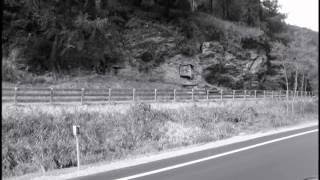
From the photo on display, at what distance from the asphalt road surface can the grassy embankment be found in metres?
3.55

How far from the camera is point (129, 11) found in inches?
1756

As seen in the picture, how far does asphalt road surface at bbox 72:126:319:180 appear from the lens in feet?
31.3

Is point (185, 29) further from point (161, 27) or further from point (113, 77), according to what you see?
point (113, 77)

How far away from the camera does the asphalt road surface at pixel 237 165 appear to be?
31.3ft

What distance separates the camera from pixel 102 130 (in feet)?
61.0

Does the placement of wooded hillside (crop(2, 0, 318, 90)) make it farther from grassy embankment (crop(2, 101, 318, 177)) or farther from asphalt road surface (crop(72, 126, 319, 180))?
asphalt road surface (crop(72, 126, 319, 180))

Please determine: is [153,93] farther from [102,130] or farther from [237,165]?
[237,165]

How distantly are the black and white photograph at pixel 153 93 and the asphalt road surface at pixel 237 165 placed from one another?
0.03 m

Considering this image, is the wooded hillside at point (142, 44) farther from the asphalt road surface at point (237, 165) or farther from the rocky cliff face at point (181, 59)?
the asphalt road surface at point (237, 165)

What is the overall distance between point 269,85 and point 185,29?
13.8 m

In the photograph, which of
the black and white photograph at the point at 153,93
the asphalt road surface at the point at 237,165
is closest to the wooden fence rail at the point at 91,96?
the black and white photograph at the point at 153,93

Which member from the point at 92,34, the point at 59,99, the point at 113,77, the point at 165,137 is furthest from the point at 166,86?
the point at 165,137

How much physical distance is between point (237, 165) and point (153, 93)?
2153 cm

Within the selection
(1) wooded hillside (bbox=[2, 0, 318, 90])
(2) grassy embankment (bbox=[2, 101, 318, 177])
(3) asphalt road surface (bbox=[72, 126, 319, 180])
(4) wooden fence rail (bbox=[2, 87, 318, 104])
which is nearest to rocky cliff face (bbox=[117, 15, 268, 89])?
(1) wooded hillside (bbox=[2, 0, 318, 90])
